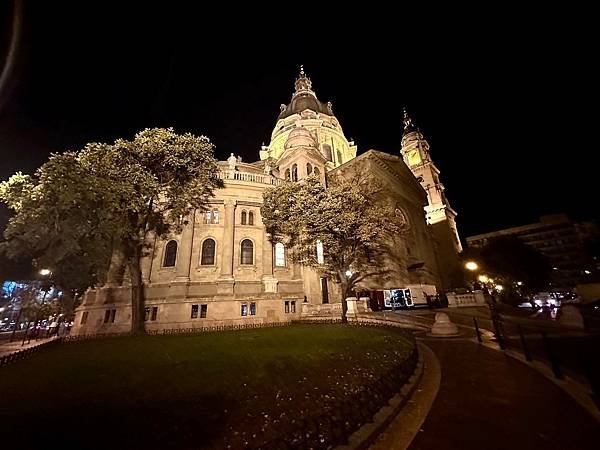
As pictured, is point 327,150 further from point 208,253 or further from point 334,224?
point 208,253

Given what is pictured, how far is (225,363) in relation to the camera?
25.1ft

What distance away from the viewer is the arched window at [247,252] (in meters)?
25.4

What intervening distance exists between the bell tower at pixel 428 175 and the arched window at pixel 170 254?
5292 cm

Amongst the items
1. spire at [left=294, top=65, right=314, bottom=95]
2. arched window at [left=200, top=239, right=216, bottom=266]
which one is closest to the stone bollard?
arched window at [left=200, top=239, right=216, bottom=266]

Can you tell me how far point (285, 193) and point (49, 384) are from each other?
1874 centimetres

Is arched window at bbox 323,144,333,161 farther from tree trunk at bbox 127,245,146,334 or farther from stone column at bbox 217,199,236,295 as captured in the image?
tree trunk at bbox 127,245,146,334

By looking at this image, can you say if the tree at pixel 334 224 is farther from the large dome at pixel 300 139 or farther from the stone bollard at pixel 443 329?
the large dome at pixel 300 139

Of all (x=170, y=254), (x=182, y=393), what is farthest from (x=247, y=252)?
(x=182, y=393)

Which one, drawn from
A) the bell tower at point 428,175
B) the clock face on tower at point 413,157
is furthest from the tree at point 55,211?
the clock face on tower at point 413,157

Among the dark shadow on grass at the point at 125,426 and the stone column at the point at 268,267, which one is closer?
the dark shadow on grass at the point at 125,426

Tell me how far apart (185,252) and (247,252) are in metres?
5.63

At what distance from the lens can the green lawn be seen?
13.1 ft

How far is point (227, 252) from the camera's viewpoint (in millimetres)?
24375

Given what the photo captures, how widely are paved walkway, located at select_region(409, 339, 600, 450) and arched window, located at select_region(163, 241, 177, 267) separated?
23392mm
